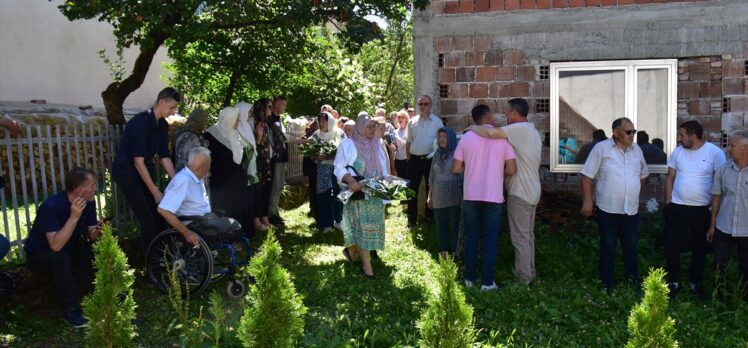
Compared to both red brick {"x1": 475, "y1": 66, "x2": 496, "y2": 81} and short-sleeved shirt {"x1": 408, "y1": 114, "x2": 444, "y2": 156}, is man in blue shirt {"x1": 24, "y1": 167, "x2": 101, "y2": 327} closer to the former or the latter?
short-sleeved shirt {"x1": 408, "y1": 114, "x2": 444, "y2": 156}

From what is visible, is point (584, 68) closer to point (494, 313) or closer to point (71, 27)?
point (494, 313)

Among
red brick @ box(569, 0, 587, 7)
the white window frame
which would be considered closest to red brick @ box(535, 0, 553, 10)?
red brick @ box(569, 0, 587, 7)

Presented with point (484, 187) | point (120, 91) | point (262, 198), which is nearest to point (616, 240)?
point (484, 187)

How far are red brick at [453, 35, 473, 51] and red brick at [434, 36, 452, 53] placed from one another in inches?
3.0

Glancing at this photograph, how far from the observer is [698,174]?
6.52 meters

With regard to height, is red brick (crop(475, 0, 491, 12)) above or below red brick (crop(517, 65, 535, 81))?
above

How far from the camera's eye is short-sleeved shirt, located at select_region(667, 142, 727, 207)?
6527 mm

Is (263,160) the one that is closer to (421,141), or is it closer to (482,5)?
(421,141)

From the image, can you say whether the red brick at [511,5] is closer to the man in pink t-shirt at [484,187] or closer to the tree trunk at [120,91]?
the man in pink t-shirt at [484,187]

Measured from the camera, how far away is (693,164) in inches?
258

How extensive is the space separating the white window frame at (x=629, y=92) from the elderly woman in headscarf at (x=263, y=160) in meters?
3.72

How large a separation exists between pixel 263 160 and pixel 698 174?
214 inches

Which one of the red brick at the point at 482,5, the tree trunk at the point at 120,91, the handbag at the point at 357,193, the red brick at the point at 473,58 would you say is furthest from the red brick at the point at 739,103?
the tree trunk at the point at 120,91

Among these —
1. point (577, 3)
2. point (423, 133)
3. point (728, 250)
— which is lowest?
point (728, 250)
